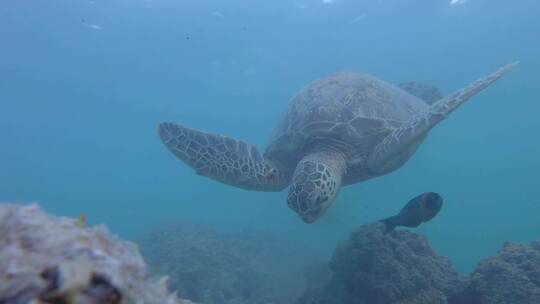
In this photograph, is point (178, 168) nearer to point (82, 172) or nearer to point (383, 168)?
point (82, 172)

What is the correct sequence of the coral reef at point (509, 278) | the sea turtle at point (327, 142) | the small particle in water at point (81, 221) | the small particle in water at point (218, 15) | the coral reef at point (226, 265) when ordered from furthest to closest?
1. the small particle in water at point (218, 15)
2. the coral reef at point (226, 265)
3. the sea turtle at point (327, 142)
4. the coral reef at point (509, 278)
5. the small particle in water at point (81, 221)

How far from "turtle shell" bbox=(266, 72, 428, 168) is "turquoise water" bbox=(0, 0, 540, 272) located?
7.49 meters

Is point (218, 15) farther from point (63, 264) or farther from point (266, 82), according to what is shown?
point (63, 264)

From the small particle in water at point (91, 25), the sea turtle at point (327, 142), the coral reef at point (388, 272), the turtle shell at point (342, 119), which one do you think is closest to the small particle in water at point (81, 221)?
the sea turtle at point (327, 142)

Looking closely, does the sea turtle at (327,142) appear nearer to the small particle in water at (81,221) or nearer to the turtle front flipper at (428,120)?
the turtle front flipper at (428,120)

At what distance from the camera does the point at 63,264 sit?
46.6 inches

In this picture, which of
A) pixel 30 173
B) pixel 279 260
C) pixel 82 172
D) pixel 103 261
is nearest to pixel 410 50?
pixel 279 260

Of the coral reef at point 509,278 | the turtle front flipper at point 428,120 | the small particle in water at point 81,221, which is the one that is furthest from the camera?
the turtle front flipper at point 428,120

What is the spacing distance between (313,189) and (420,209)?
182cm

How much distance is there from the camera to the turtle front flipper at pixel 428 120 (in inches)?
266

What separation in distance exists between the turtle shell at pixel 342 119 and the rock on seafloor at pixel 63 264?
22.0ft

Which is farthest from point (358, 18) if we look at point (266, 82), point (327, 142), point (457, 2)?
point (327, 142)

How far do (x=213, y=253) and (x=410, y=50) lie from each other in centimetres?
2770

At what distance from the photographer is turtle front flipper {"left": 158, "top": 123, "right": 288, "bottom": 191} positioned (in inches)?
308
